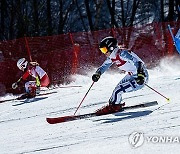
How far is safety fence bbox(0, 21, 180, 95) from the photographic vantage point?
716 inches

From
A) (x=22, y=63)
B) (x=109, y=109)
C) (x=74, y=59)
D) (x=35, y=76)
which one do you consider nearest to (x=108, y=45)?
(x=109, y=109)

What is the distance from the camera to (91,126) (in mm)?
8828

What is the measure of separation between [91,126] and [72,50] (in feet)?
33.7

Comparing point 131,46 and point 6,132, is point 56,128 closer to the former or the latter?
point 6,132

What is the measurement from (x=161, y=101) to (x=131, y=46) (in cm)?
905

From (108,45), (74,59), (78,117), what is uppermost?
(108,45)

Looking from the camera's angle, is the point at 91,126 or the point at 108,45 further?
the point at 108,45

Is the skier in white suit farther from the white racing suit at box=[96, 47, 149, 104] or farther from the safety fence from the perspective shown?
the safety fence

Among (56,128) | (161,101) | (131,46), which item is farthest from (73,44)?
(56,128)

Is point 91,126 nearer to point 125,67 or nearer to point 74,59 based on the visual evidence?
point 125,67

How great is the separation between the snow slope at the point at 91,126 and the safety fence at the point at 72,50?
11.6 ft

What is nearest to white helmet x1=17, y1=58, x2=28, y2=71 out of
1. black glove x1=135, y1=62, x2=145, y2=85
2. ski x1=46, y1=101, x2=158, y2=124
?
ski x1=46, y1=101, x2=158, y2=124

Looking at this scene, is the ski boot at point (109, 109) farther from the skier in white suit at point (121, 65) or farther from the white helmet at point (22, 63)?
the white helmet at point (22, 63)

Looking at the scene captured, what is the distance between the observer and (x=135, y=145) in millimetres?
6363
